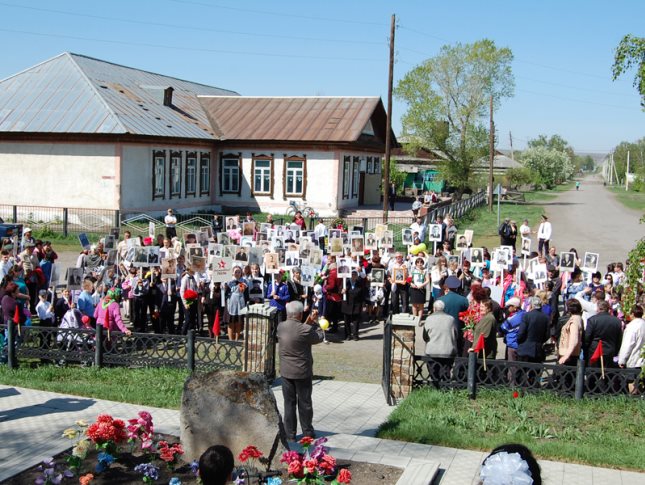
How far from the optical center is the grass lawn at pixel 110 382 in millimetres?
10695

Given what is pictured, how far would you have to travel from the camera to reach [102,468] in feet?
24.7

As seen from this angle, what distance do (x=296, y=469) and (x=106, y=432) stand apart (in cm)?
205

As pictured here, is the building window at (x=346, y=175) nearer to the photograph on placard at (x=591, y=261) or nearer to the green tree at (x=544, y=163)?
the photograph on placard at (x=591, y=261)

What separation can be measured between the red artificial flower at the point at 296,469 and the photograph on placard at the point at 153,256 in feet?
33.6

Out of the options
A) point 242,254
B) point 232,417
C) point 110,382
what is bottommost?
point 110,382

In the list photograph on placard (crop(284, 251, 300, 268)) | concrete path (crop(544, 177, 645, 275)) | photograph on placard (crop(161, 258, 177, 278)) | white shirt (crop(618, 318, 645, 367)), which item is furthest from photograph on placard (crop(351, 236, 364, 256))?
concrete path (crop(544, 177, 645, 275))

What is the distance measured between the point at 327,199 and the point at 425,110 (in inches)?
704

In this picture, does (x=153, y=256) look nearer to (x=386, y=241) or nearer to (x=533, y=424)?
(x=386, y=241)

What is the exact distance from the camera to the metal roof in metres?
32.9

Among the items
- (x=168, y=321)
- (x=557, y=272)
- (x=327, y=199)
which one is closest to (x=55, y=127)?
(x=327, y=199)

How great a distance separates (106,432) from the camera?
7.59 metres

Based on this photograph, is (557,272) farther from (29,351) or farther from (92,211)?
(92,211)

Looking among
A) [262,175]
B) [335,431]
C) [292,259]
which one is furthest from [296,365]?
[262,175]

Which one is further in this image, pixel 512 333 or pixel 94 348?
pixel 94 348
